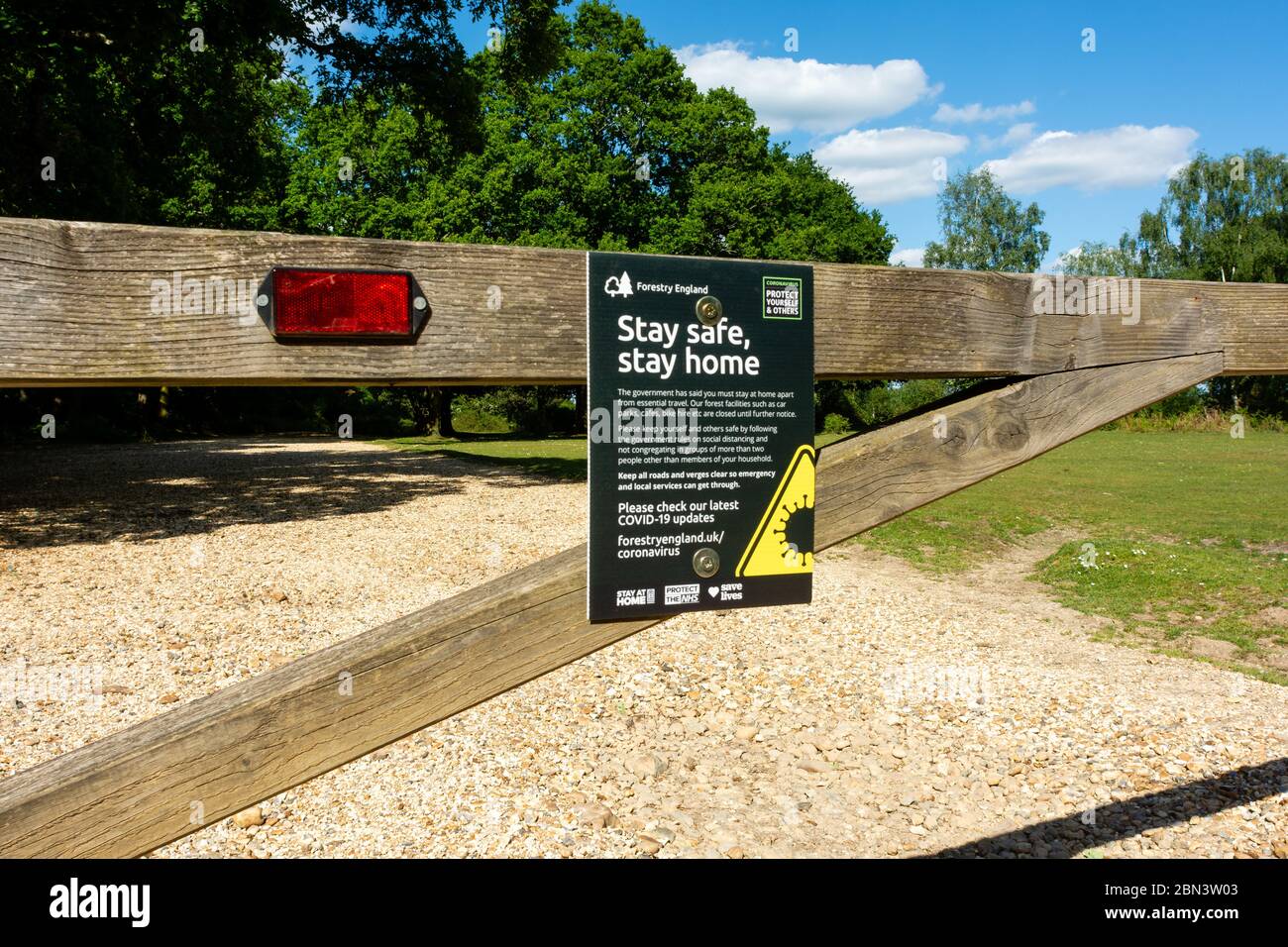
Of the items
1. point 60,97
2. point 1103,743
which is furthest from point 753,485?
point 60,97

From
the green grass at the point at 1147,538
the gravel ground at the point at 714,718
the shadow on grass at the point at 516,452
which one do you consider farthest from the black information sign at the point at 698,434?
the shadow on grass at the point at 516,452

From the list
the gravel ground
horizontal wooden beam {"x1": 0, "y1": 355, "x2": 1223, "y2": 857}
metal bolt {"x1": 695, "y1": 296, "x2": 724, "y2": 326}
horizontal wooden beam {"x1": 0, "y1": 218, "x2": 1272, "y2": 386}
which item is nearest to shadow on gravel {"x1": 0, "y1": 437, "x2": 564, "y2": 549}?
the gravel ground

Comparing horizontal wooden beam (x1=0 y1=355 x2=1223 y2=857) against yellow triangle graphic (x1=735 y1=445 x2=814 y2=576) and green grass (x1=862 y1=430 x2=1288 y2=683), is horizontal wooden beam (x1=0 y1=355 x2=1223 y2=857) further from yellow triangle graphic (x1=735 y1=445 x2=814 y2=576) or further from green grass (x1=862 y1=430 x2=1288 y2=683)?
green grass (x1=862 y1=430 x2=1288 y2=683)

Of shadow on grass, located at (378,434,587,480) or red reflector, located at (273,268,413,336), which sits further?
shadow on grass, located at (378,434,587,480)

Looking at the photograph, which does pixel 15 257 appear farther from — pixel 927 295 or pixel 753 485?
pixel 927 295

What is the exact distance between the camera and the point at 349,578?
36.1 feet

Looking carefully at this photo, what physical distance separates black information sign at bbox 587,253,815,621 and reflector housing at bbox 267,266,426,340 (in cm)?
42

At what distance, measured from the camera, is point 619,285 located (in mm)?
2092

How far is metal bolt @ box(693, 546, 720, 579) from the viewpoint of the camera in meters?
2.18

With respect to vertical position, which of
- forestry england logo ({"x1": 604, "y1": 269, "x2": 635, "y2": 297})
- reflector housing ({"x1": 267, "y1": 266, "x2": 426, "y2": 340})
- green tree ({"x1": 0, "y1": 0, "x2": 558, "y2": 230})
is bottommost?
reflector housing ({"x1": 267, "y1": 266, "x2": 426, "y2": 340})

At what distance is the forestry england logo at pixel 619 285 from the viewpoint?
2.08 m

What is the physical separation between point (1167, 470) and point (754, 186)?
16974 mm

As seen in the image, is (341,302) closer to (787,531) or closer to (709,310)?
(709,310)

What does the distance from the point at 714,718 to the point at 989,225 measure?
66.6 meters
